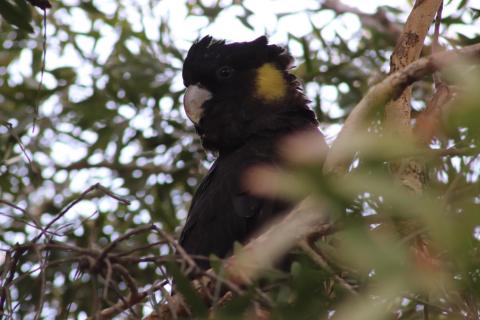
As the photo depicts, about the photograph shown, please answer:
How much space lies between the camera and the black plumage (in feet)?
8.30

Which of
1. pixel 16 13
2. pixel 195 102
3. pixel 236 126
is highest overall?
pixel 16 13

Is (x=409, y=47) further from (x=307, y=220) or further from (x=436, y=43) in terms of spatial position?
(x=307, y=220)

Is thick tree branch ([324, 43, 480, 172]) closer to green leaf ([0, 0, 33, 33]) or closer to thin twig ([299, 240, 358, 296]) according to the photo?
thin twig ([299, 240, 358, 296])

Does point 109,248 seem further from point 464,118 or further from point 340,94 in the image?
point 340,94

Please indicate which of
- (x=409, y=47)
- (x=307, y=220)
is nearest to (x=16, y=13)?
(x=409, y=47)

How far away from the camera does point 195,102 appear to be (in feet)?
9.95

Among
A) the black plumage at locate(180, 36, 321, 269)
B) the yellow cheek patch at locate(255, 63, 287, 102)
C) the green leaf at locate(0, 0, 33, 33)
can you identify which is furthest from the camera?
the yellow cheek patch at locate(255, 63, 287, 102)

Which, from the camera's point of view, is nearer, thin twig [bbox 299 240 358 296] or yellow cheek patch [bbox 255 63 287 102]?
thin twig [bbox 299 240 358 296]

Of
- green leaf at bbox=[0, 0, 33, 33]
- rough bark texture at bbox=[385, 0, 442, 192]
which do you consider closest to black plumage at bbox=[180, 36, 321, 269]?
rough bark texture at bbox=[385, 0, 442, 192]

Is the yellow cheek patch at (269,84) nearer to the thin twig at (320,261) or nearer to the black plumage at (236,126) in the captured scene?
the black plumage at (236,126)

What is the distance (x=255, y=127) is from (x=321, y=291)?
5.13 ft

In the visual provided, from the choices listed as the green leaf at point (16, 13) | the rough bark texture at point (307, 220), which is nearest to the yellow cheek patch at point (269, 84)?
the green leaf at point (16, 13)

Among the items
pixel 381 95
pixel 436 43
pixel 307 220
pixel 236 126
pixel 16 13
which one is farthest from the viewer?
pixel 236 126

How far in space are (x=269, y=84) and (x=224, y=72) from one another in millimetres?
189
